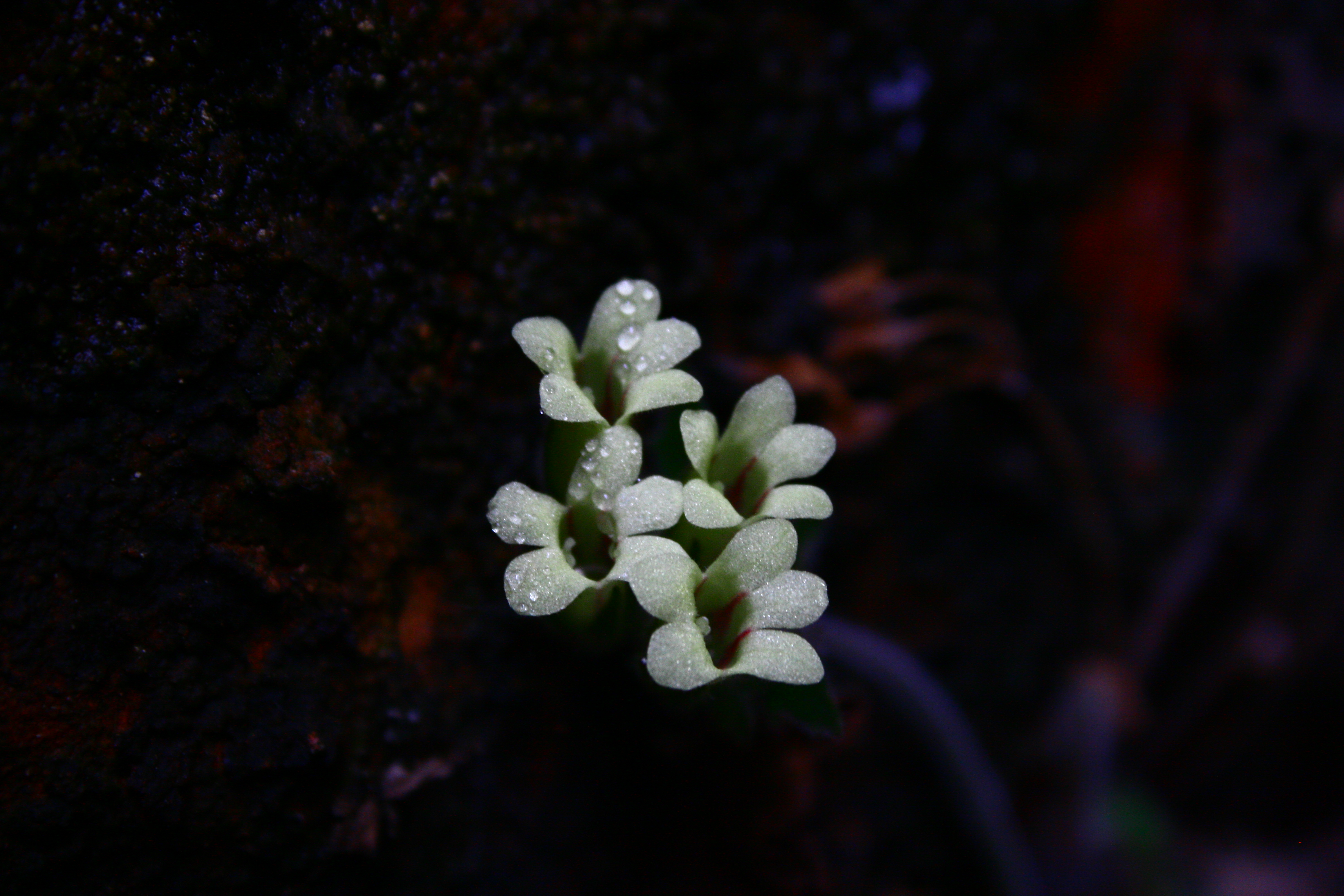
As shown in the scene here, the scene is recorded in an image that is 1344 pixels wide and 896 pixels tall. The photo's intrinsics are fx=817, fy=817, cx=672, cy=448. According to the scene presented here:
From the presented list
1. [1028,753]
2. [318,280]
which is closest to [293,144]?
[318,280]

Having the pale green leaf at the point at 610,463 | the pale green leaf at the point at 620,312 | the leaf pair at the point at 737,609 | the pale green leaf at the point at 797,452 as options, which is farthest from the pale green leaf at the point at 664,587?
the pale green leaf at the point at 620,312

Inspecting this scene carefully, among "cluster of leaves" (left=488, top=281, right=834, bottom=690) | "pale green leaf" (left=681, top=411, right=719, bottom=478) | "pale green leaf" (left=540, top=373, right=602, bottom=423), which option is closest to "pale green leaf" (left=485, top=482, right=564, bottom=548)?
"cluster of leaves" (left=488, top=281, right=834, bottom=690)

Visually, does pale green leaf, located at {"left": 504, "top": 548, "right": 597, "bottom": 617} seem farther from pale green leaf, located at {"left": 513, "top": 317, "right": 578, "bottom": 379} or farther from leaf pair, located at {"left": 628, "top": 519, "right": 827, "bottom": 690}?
pale green leaf, located at {"left": 513, "top": 317, "right": 578, "bottom": 379}

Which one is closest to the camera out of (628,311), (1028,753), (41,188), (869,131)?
(41,188)

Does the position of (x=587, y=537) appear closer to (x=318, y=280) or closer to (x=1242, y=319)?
(x=318, y=280)

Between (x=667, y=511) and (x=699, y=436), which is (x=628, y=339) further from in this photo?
(x=667, y=511)

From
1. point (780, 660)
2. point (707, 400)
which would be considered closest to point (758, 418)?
point (780, 660)
